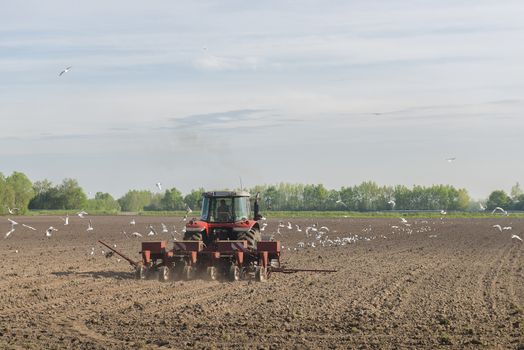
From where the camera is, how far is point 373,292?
20.3m

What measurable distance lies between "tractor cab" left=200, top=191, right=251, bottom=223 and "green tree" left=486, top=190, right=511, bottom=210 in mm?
135196

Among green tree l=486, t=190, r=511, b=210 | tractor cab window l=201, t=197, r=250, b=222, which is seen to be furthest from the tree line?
tractor cab window l=201, t=197, r=250, b=222

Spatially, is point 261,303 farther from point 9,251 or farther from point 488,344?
point 9,251

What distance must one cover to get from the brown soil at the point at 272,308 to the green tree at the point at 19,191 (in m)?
103

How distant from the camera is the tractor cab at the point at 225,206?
25422 millimetres

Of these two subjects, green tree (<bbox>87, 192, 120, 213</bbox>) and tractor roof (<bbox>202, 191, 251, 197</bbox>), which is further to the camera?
green tree (<bbox>87, 192, 120, 213</bbox>)

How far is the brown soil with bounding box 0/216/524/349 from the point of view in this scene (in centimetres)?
1382

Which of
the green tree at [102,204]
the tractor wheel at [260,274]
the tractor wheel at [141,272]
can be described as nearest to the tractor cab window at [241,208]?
the tractor wheel at [260,274]

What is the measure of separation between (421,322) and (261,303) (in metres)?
3.82

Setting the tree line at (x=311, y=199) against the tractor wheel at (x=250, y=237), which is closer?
the tractor wheel at (x=250, y=237)

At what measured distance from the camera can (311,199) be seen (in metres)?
177

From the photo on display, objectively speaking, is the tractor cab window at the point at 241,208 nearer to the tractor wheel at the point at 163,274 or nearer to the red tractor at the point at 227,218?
the red tractor at the point at 227,218

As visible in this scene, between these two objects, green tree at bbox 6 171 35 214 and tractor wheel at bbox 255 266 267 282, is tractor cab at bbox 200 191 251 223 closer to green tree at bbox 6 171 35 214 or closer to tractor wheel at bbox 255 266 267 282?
tractor wheel at bbox 255 266 267 282

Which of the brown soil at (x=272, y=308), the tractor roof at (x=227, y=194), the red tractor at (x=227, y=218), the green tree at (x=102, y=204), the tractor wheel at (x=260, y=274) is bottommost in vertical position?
the brown soil at (x=272, y=308)
